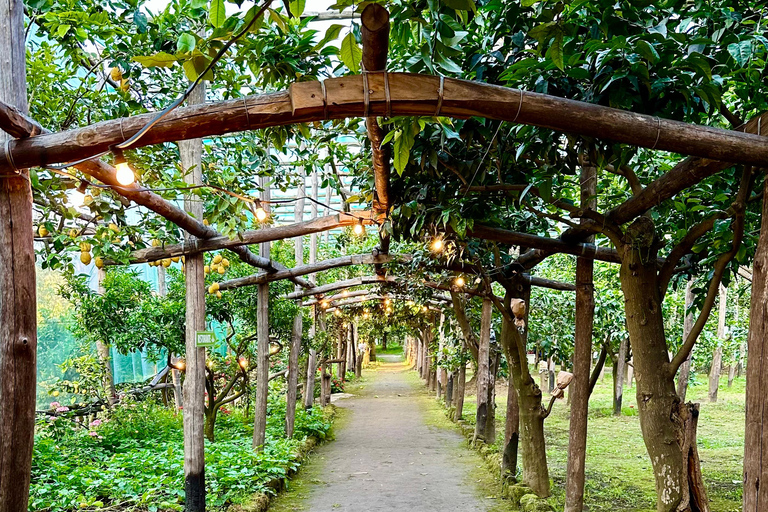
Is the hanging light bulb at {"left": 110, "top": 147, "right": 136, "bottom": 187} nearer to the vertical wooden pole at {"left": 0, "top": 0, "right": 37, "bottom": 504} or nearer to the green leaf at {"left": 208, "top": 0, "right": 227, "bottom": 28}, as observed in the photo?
the vertical wooden pole at {"left": 0, "top": 0, "right": 37, "bottom": 504}

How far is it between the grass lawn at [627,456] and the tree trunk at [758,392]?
11.7 feet

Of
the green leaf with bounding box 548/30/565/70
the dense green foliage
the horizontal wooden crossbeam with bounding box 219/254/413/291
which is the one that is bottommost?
the dense green foliage

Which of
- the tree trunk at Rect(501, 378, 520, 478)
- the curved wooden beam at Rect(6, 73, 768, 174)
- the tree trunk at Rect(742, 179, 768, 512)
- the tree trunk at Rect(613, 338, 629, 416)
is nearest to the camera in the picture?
the curved wooden beam at Rect(6, 73, 768, 174)

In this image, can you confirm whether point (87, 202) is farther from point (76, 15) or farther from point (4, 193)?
point (76, 15)

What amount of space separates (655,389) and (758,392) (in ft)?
4.20

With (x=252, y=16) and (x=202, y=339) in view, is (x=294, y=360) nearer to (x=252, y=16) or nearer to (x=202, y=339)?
(x=202, y=339)

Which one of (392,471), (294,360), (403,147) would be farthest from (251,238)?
(294,360)

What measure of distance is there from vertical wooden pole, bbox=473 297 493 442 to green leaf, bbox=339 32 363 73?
7123 mm

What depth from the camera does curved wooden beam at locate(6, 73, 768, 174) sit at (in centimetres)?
213

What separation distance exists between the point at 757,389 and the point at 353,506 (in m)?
4.88

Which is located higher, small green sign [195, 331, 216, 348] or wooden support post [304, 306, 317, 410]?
small green sign [195, 331, 216, 348]

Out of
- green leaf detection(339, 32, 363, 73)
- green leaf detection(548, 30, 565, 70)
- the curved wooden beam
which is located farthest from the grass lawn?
green leaf detection(339, 32, 363, 73)

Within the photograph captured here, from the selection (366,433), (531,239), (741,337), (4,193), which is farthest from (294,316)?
(741,337)

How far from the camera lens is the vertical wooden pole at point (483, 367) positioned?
8.80 m
